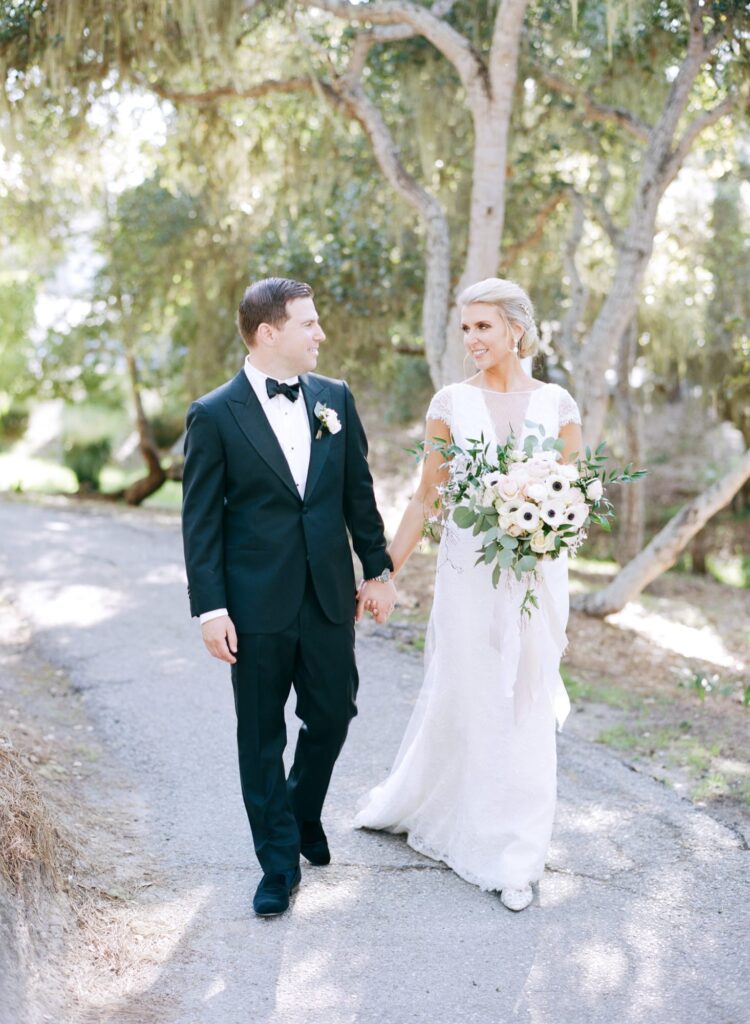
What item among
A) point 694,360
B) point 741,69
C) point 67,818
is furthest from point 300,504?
point 694,360

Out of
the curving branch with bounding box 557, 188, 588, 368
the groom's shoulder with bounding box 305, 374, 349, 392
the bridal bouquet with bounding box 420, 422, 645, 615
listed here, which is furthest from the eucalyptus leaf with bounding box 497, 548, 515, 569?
the curving branch with bounding box 557, 188, 588, 368

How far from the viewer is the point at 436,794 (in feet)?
13.3

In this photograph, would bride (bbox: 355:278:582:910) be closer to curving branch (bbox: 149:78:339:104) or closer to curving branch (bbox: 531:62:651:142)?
curving branch (bbox: 149:78:339:104)

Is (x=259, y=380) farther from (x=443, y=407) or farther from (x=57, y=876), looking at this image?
(x=57, y=876)

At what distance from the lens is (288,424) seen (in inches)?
141

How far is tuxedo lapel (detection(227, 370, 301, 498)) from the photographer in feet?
11.4

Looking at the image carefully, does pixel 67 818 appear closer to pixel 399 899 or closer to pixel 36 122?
pixel 399 899

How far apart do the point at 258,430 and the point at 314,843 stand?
61.2 inches

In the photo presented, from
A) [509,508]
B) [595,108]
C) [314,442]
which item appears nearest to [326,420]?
[314,442]

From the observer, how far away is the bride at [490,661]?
3.81m

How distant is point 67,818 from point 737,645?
8.33m

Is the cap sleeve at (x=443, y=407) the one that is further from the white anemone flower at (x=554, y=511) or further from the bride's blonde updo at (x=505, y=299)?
the white anemone flower at (x=554, y=511)

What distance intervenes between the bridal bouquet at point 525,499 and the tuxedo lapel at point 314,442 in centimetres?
46

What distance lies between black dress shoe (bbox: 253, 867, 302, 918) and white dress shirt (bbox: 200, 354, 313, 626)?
1300mm
